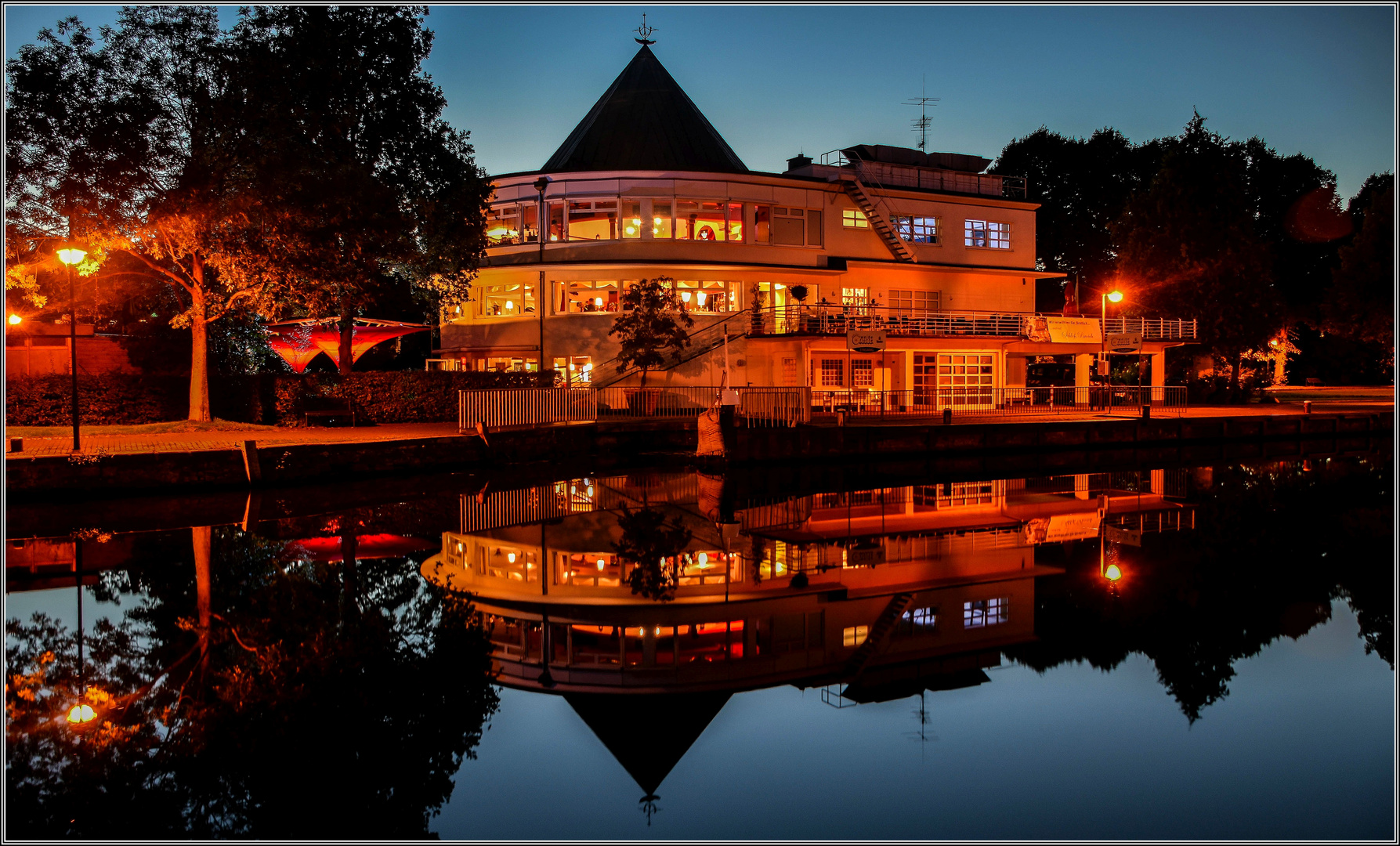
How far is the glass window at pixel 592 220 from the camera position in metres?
39.2

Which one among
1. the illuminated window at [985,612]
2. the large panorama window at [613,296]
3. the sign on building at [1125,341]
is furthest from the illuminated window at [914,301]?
the illuminated window at [985,612]

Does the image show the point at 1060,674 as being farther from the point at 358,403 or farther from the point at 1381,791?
the point at 358,403

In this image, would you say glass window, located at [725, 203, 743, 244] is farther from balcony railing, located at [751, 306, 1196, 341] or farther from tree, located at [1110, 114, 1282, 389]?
tree, located at [1110, 114, 1282, 389]

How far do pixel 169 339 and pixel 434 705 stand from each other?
32095 mm

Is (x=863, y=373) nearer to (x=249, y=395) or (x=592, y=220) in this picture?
(x=592, y=220)

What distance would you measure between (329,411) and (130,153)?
9287mm

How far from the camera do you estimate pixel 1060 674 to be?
928cm

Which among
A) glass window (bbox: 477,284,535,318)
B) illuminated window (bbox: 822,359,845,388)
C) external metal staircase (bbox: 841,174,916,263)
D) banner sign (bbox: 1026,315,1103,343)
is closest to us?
glass window (bbox: 477,284,535,318)

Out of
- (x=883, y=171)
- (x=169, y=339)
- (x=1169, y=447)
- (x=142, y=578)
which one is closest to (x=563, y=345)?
(x=169, y=339)

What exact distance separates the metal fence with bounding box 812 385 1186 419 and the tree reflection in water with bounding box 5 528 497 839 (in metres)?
26.0

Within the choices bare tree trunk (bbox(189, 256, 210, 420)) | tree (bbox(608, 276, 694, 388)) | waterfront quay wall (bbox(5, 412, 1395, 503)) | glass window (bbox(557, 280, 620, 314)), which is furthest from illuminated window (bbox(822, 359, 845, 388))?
bare tree trunk (bbox(189, 256, 210, 420))

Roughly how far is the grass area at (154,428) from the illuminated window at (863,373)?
2203 cm

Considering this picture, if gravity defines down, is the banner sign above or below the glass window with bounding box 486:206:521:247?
below

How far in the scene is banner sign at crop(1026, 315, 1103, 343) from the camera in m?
39.6
